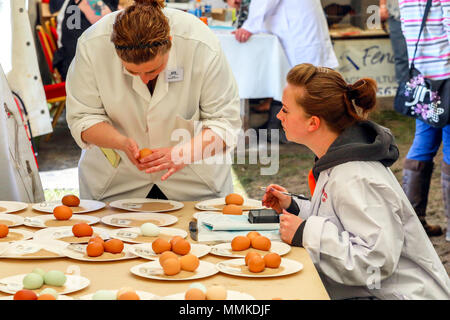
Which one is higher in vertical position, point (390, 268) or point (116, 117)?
point (116, 117)

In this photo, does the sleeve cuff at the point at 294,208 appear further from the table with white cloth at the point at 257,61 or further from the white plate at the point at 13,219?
the table with white cloth at the point at 257,61

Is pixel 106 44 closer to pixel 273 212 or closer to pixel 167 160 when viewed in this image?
pixel 167 160

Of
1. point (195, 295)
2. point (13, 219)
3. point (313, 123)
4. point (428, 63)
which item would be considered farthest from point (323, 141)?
point (428, 63)

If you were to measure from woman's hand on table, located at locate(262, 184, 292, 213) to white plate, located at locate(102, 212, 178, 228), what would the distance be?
0.34m

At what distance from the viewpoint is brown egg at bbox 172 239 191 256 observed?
6.30 feet

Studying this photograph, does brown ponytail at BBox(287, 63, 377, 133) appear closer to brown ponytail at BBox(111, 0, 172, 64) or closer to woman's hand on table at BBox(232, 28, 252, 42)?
brown ponytail at BBox(111, 0, 172, 64)

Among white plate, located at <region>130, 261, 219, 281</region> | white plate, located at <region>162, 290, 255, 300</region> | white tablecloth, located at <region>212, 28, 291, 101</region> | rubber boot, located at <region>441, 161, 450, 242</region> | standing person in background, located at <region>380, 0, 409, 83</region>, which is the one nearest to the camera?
white plate, located at <region>162, 290, 255, 300</region>

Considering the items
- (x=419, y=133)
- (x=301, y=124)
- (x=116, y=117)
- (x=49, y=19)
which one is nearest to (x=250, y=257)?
(x=301, y=124)

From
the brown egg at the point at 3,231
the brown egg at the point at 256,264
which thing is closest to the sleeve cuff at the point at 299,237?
the brown egg at the point at 256,264

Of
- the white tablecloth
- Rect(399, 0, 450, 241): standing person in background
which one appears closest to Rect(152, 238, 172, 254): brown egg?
Rect(399, 0, 450, 241): standing person in background

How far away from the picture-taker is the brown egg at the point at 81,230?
2.09m

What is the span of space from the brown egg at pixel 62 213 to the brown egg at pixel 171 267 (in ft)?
2.22
